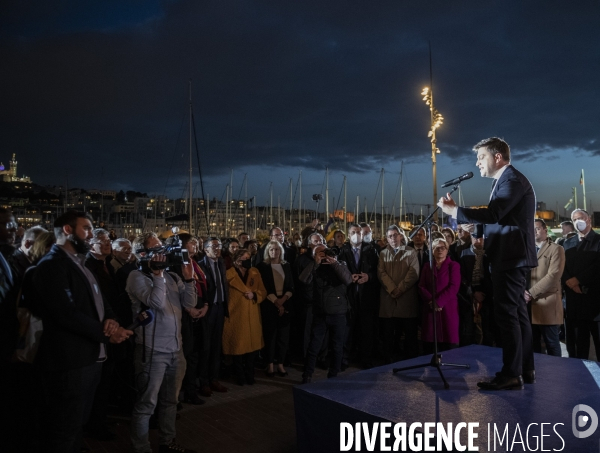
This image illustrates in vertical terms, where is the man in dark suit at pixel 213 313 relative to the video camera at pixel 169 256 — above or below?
below

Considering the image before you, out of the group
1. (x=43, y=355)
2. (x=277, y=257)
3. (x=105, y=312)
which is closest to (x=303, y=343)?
(x=277, y=257)

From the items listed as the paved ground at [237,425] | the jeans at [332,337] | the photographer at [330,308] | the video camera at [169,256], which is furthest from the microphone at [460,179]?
the paved ground at [237,425]

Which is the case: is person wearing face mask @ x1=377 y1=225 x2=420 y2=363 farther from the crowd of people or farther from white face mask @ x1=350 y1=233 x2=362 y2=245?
white face mask @ x1=350 y1=233 x2=362 y2=245

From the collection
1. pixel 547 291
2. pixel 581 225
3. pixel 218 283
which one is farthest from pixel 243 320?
pixel 581 225

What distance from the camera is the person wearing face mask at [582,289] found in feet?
20.3

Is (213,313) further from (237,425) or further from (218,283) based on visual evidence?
(237,425)

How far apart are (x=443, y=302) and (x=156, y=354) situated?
430cm

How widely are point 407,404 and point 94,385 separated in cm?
263

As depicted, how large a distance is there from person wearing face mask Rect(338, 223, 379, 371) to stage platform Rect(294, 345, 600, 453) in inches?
118

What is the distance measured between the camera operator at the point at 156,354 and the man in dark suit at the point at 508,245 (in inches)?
111

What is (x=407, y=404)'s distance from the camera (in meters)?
3.45

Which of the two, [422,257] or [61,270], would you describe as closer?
[61,270]

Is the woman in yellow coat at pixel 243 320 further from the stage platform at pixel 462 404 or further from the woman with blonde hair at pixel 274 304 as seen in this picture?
the stage platform at pixel 462 404

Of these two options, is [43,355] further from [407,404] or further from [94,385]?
[407,404]
